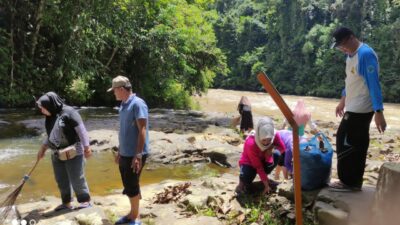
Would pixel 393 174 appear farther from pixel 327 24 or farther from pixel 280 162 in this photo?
pixel 327 24

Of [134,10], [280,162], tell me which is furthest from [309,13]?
[280,162]

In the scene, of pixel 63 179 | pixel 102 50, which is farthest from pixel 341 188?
pixel 102 50

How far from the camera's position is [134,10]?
20203 millimetres

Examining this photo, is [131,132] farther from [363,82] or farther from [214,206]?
[363,82]

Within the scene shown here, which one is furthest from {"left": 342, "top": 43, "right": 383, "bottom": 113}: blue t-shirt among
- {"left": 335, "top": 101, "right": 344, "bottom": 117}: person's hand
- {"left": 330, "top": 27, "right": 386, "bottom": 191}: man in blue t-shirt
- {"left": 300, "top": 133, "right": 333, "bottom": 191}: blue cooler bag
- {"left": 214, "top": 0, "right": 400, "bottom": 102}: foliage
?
{"left": 214, "top": 0, "right": 400, "bottom": 102}: foliage

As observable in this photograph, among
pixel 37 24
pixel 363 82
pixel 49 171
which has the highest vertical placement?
pixel 37 24

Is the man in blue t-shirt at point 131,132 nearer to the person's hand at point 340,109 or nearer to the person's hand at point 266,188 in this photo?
the person's hand at point 266,188

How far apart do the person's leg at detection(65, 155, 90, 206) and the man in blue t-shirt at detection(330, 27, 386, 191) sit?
9.12ft

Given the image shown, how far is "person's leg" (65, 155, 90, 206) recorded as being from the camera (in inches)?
193

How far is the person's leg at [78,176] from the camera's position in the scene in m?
4.90

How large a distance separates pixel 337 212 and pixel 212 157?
19.1 ft

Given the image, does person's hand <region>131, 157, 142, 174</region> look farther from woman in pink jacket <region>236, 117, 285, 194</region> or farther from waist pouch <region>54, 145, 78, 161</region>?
woman in pink jacket <region>236, 117, 285, 194</region>

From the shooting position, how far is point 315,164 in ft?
14.7

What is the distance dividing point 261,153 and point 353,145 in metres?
1.14
